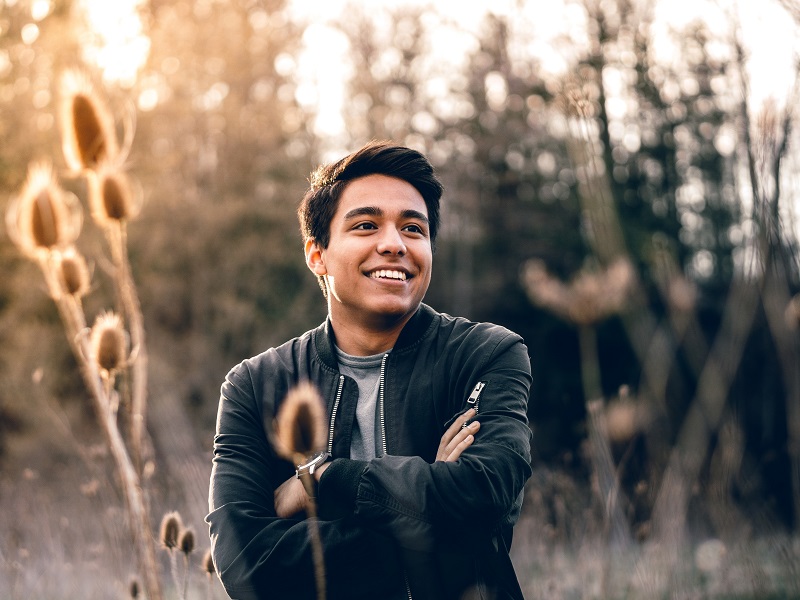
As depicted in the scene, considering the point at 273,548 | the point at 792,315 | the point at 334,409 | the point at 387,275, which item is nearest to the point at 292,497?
the point at 273,548

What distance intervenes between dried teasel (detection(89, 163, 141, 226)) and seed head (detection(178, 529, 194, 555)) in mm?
940

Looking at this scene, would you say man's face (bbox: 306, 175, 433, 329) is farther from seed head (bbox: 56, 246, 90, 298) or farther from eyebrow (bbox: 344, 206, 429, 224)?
seed head (bbox: 56, 246, 90, 298)

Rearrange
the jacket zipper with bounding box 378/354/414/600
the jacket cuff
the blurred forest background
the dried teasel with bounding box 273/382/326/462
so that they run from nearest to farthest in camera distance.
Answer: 1. the dried teasel with bounding box 273/382/326/462
2. the jacket cuff
3. the jacket zipper with bounding box 378/354/414/600
4. the blurred forest background

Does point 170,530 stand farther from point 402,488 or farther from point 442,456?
point 442,456

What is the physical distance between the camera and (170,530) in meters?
2.53

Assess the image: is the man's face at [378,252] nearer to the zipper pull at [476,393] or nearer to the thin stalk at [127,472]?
the zipper pull at [476,393]

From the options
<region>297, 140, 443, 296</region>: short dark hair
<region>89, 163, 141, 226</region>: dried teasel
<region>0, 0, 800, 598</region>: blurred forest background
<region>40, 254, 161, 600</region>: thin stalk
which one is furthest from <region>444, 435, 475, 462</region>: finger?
<region>0, 0, 800, 598</region>: blurred forest background

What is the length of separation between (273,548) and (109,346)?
802 millimetres

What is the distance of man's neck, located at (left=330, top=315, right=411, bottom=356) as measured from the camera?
2.95 meters

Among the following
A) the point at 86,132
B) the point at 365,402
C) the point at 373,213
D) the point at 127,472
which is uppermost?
the point at 86,132

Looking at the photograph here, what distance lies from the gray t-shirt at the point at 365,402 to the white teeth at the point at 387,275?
0.30 meters

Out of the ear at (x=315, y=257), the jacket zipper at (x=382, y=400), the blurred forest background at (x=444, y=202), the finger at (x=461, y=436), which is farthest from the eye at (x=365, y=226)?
the blurred forest background at (x=444, y=202)

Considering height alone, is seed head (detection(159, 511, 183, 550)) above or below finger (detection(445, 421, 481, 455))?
below

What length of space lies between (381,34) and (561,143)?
12.8 ft
